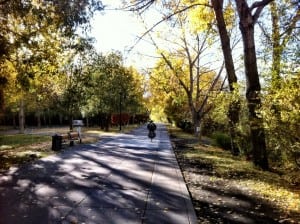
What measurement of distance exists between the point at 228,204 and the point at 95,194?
9.99ft

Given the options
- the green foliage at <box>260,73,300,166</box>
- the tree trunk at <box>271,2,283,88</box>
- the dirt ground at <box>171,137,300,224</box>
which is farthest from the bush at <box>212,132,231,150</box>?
the green foliage at <box>260,73,300,166</box>

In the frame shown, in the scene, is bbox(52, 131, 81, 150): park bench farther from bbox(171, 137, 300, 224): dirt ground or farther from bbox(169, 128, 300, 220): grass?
bbox(171, 137, 300, 224): dirt ground

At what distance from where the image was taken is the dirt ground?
291 inches

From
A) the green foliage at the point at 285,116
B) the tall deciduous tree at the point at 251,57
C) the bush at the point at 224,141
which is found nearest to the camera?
the green foliage at the point at 285,116

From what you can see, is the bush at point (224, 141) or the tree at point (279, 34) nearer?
the tree at point (279, 34)

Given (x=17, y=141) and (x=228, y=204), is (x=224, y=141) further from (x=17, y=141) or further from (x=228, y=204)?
(x=228, y=204)

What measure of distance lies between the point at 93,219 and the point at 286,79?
21.0 feet

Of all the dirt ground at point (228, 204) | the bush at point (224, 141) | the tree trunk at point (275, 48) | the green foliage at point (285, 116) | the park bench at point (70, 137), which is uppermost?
the tree trunk at point (275, 48)

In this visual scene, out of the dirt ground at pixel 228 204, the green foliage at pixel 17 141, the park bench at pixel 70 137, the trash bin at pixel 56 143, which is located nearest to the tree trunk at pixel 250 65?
the dirt ground at pixel 228 204

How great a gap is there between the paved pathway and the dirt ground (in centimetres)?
30

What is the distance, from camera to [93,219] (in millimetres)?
7070

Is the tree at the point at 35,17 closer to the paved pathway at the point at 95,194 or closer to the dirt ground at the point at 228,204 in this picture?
the paved pathway at the point at 95,194

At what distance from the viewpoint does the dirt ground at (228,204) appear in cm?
738

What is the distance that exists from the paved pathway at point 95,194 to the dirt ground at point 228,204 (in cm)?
30
